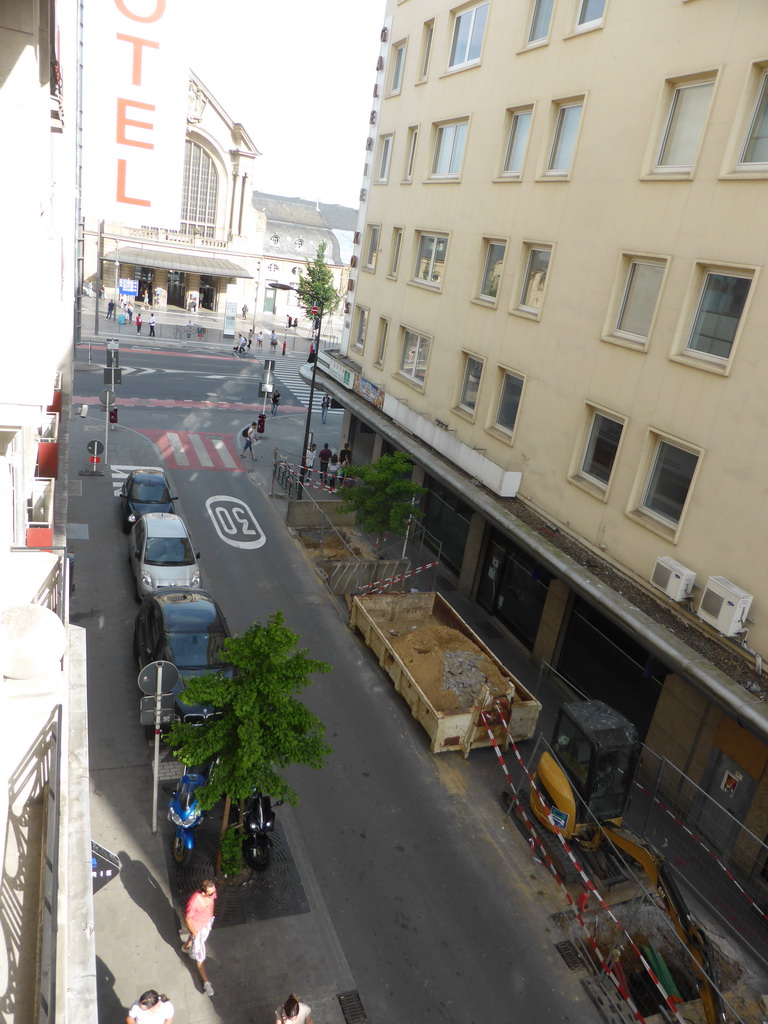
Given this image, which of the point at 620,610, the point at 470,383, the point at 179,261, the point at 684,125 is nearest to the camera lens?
the point at 620,610

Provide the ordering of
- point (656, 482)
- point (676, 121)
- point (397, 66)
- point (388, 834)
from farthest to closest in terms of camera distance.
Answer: point (397, 66) → point (656, 482) → point (676, 121) → point (388, 834)

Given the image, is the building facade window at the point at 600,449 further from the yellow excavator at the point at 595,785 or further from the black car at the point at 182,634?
the black car at the point at 182,634

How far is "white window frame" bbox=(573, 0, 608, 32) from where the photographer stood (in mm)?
14648

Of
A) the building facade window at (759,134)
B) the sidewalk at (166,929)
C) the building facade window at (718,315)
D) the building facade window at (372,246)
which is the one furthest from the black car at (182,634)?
the building facade window at (372,246)

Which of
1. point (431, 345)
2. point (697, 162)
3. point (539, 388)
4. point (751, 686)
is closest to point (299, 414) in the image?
point (431, 345)

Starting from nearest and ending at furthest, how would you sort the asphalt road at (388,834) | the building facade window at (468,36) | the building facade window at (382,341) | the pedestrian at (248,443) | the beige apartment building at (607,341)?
the asphalt road at (388,834) → the beige apartment building at (607,341) → the building facade window at (468,36) → the building facade window at (382,341) → the pedestrian at (248,443)

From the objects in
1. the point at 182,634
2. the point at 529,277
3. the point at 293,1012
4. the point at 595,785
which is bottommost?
the point at 293,1012

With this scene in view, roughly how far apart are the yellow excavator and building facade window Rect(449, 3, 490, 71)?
17044 millimetres

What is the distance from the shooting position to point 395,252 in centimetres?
2366

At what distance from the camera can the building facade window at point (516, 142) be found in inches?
680

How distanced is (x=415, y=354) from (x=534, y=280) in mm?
6014

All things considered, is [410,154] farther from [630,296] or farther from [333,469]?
[630,296]

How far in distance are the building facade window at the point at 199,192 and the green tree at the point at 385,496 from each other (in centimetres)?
4605

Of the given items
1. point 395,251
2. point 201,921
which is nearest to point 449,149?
point 395,251
